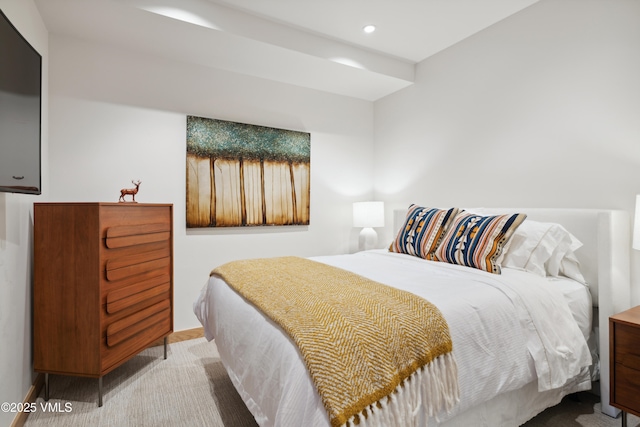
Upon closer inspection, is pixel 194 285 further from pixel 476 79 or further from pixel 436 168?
pixel 476 79

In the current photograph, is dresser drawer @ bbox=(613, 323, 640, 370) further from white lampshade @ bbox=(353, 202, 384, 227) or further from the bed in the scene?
white lampshade @ bbox=(353, 202, 384, 227)

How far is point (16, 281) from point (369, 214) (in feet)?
9.35

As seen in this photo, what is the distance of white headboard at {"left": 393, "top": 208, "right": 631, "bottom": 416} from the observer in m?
1.78

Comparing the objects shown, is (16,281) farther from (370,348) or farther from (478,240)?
(478,240)

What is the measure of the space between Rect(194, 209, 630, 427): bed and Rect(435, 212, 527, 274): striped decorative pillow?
0.08m

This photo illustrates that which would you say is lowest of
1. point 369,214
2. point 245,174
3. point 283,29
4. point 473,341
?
point 473,341

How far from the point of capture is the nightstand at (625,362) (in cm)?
146

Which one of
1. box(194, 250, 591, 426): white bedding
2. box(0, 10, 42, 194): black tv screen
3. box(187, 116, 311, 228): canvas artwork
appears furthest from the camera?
box(187, 116, 311, 228): canvas artwork

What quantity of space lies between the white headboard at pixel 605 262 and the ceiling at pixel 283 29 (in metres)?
1.69

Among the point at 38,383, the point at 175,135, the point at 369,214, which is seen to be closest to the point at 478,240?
the point at 369,214

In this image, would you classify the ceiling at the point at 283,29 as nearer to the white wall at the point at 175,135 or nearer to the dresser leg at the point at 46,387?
the white wall at the point at 175,135

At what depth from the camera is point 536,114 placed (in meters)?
2.41

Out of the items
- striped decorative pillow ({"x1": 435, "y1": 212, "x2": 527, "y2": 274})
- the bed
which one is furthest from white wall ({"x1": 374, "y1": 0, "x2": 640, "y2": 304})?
striped decorative pillow ({"x1": 435, "y1": 212, "x2": 527, "y2": 274})

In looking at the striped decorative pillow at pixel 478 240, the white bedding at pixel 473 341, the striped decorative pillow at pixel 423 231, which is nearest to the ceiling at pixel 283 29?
the striped decorative pillow at pixel 423 231
